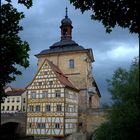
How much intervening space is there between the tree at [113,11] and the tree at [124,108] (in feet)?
18.8

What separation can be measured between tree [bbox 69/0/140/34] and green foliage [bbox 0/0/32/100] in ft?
7.12

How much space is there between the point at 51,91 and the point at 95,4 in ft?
85.2

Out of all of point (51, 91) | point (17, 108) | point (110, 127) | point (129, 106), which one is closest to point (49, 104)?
point (51, 91)

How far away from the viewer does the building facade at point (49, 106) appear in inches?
1172

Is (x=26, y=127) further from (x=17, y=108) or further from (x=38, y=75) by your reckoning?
(x=17, y=108)

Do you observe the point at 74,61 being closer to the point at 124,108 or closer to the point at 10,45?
the point at 124,108

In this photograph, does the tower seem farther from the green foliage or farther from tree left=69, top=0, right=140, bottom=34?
tree left=69, top=0, right=140, bottom=34

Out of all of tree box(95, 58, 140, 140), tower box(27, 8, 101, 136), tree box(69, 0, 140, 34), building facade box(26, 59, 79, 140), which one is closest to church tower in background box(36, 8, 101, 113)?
tower box(27, 8, 101, 136)

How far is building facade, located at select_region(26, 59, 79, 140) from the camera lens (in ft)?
97.7

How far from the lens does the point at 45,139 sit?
2936 cm

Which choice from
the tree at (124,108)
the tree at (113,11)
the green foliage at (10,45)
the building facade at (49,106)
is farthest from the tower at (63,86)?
the tree at (113,11)

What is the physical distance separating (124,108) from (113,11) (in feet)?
30.4

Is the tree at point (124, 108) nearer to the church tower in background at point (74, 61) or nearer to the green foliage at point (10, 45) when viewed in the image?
the green foliage at point (10, 45)

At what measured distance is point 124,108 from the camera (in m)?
13.8
